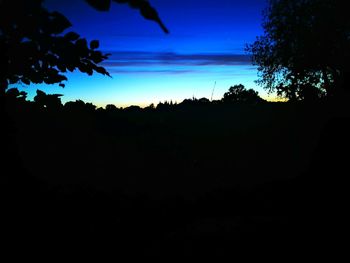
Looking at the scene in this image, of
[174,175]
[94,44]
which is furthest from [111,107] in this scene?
[94,44]

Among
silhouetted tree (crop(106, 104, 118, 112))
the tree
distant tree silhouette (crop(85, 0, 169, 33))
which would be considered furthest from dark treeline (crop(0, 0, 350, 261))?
the tree

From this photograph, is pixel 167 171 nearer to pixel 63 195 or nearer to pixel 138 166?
pixel 138 166

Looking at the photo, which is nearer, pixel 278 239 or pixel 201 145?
pixel 278 239

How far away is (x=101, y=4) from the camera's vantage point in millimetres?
1478

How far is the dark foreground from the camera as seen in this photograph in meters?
2.86

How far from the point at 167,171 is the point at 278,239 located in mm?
7145

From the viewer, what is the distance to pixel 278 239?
262 centimetres

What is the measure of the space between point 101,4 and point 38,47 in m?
1.89

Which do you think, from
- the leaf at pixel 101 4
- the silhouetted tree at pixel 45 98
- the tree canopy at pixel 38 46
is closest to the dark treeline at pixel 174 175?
the silhouetted tree at pixel 45 98

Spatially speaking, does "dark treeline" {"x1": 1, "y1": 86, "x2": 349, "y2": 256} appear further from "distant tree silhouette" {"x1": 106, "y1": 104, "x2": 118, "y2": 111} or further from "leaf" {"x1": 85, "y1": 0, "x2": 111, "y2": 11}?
"leaf" {"x1": 85, "y1": 0, "x2": 111, "y2": 11}

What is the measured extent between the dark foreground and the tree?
47.3ft

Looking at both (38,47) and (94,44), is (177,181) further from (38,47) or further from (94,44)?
(38,47)

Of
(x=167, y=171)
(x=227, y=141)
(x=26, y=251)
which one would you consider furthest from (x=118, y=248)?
(x=227, y=141)

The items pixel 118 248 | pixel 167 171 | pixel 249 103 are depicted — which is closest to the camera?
pixel 118 248
